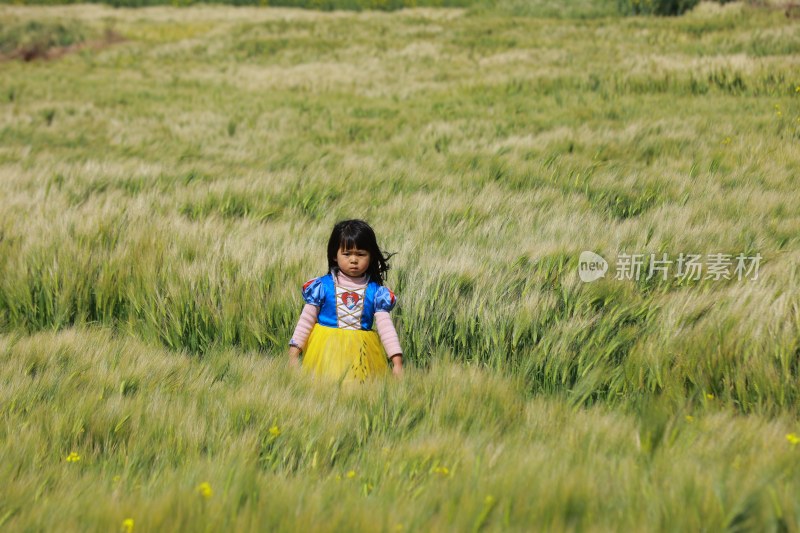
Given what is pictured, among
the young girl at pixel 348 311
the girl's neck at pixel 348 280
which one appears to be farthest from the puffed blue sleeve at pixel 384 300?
the girl's neck at pixel 348 280

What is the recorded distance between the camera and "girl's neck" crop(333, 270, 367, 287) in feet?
8.99

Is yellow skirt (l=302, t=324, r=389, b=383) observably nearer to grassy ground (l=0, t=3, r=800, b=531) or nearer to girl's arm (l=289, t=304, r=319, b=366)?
girl's arm (l=289, t=304, r=319, b=366)

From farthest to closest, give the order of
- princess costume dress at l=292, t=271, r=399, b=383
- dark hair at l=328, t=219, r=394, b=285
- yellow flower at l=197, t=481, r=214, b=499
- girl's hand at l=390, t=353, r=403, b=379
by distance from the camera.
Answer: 1. dark hair at l=328, t=219, r=394, b=285
2. princess costume dress at l=292, t=271, r=399, b=383
3. girl's hand at l=390, t=353, r=403, b=379
4. yellow flower at l=197, t=481, r=214, b=499

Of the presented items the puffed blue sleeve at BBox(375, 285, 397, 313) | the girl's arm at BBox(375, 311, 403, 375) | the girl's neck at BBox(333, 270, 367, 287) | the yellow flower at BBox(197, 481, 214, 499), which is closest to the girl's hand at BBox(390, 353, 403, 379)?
the girl's arm at BBox(375, 311, 403, 375)

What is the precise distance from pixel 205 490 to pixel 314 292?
4.40 ft

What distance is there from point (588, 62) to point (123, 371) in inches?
440

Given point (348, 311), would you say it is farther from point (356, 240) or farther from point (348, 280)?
point (356, 240)

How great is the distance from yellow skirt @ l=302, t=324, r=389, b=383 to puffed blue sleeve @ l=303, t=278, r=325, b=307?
0.10 m

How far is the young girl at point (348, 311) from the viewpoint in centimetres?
260

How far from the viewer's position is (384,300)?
2652 mm

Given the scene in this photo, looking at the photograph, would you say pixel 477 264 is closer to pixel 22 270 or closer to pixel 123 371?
pixel 123 371

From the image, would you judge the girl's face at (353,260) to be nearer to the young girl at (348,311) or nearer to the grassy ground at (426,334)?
the young girl at (348,311)

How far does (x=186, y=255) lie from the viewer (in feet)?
10.7

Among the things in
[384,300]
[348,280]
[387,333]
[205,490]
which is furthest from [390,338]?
[205,490]
